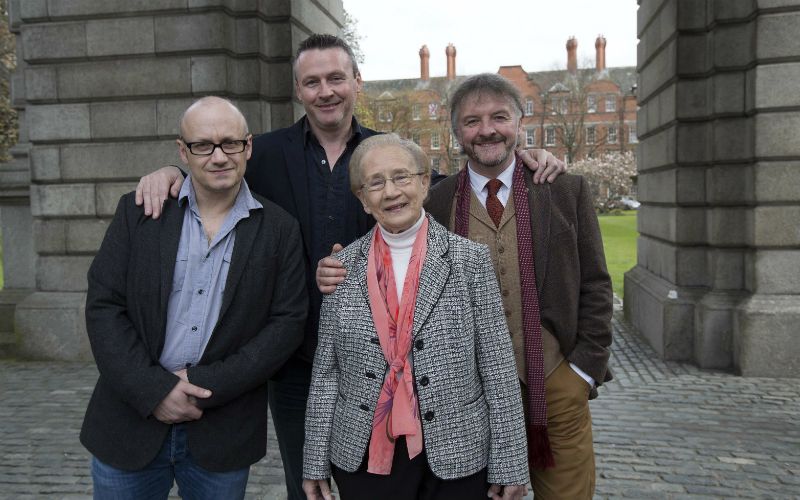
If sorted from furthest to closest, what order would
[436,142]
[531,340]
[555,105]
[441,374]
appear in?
1. [436,142]
2. [555,105]
3. [531,340]
4. [441,374]

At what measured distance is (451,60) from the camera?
249 ft

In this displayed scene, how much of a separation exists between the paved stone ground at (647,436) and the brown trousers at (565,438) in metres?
1.68

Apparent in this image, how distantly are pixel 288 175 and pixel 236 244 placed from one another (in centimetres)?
68

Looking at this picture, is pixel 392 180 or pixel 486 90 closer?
pixel 392 180

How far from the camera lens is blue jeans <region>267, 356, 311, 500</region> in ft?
10.1

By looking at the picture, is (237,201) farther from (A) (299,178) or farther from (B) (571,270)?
(B) (571,270)

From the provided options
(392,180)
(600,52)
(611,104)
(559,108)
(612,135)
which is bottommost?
(392,180)

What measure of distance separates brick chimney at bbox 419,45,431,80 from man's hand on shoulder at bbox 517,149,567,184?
76739 mm

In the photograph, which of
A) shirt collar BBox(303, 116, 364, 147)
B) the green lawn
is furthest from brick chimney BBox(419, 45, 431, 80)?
shirt collar BBox(303, 116, 364, 147)

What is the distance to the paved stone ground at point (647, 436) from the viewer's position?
4.45 metres

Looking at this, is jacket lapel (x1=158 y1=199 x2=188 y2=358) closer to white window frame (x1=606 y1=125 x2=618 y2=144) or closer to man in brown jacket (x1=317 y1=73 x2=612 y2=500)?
man in brown jacket (x1=317 y1=73 x2=612 y2=500)

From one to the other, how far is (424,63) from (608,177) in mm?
33160

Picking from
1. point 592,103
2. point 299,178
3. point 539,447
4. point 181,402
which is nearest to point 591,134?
point 592,103

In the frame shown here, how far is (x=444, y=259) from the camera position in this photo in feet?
7.83
